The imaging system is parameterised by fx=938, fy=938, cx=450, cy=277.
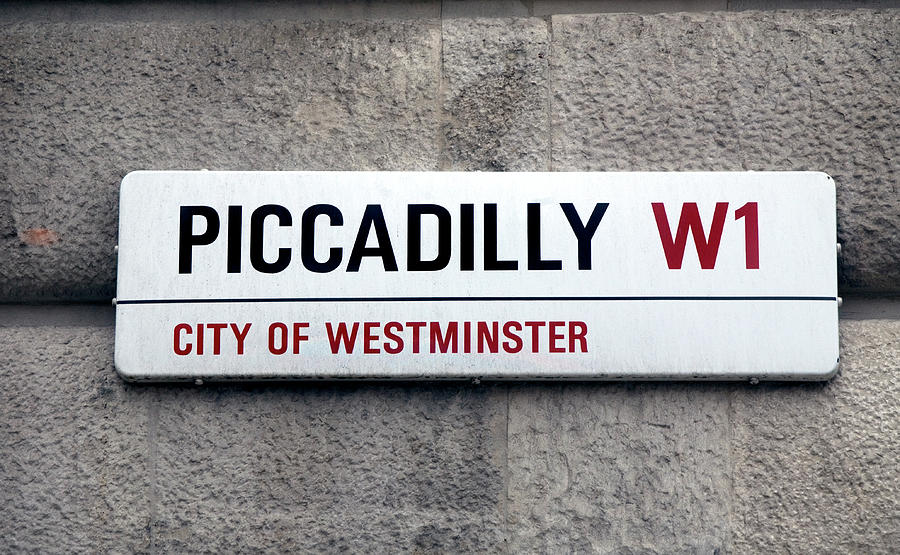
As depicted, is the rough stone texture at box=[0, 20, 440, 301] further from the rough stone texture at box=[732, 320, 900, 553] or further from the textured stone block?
the rough stone texture at box=[732, 320, 900, 553]

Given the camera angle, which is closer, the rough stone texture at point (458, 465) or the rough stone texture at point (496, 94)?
the rough stone texture at point (458, 465)

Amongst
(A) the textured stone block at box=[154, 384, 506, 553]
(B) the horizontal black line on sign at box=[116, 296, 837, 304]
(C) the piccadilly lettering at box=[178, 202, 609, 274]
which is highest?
(C) the piccadilly lettering at box=[178, 202, 609, 274]

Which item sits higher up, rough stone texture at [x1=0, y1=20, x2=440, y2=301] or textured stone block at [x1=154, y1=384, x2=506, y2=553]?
rough stone texture at [x1=0, y1=20, x2=440, y2=301]

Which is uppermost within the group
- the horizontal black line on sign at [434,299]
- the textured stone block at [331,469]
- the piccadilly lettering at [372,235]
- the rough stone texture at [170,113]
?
the rough stone texture at [170,113]

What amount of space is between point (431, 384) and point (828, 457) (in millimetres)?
867

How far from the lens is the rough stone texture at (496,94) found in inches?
83.4

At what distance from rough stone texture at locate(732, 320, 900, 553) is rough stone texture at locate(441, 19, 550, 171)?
73 cm

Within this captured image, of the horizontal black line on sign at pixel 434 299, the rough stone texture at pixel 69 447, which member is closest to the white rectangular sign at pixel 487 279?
the horizontal black line on sign at pixel 434 299

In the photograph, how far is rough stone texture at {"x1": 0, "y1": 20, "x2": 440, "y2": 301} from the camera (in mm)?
2127

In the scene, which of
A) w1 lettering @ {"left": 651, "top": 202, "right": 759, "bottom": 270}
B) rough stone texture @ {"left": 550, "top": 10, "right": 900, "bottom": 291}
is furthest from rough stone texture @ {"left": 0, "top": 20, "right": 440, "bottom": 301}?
w1 lettering @ {"left": 651, "top": 202, "right": 759, "bottom": 270}

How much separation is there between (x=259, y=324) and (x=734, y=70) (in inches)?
47.3

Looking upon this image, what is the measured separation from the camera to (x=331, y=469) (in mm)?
2045

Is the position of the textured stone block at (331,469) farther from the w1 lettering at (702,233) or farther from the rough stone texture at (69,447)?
the w1 lettering at (702,233)

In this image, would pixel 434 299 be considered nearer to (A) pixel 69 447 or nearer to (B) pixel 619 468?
(B) pixel 619 468
